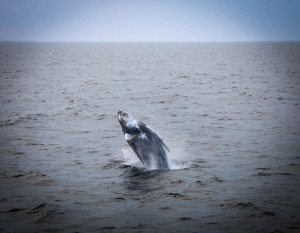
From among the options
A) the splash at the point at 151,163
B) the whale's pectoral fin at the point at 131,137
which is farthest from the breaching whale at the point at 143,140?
the splash at the point at 151,163

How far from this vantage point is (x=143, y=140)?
1198cm

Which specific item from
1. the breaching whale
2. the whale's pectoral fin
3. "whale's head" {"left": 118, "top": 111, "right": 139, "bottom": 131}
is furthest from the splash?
"whale's head" {"left": 118, "top": 111, "right": 139, "bottom": 131}

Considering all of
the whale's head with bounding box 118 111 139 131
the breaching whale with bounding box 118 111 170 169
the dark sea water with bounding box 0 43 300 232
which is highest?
the whale's head with bounding box 118 111 139 131

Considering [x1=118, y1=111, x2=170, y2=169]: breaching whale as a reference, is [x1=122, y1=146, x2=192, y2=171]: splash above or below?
below

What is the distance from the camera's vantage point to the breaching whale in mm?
12023

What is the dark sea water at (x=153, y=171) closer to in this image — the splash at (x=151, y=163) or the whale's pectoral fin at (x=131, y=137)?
the splash at (x=151, y=163)

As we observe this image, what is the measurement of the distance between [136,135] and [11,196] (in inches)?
172

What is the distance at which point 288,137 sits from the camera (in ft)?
56.2

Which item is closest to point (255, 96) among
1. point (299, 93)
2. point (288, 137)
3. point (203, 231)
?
point (299, 93)

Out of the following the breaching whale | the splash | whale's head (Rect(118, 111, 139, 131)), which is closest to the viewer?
the breaching whale

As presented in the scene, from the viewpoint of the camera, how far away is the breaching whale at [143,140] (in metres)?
12.0

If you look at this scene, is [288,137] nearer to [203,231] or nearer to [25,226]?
[203,231]

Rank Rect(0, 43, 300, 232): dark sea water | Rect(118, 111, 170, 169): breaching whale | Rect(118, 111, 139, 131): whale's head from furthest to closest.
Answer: Rect(118, 111, 139, 131): whale's head < Rect(118, 111, 170, 169): breaching whale < Rect(0, 43, 300, 232): dark sea water

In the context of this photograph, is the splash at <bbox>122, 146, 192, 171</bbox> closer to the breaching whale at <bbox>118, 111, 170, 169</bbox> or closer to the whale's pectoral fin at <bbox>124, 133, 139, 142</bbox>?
the breaching whale at <bbox>118, 111, 170, 169</bbox>
